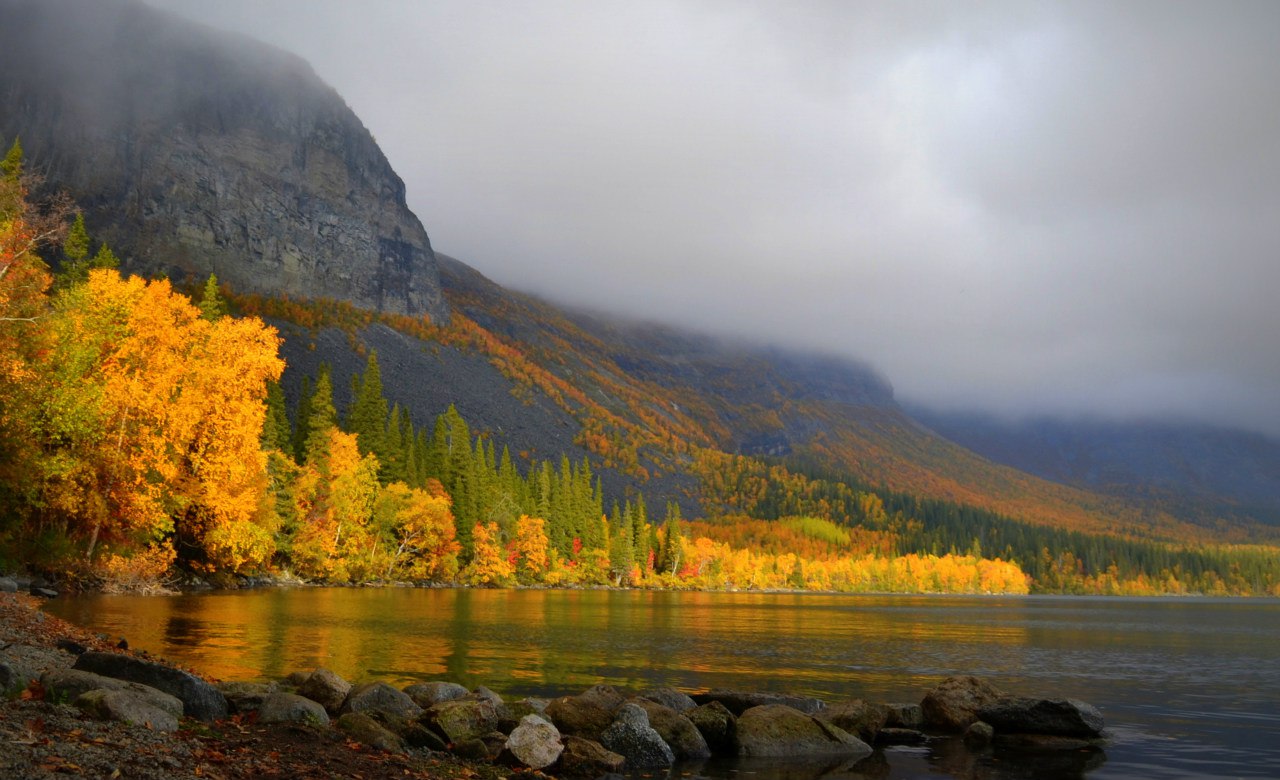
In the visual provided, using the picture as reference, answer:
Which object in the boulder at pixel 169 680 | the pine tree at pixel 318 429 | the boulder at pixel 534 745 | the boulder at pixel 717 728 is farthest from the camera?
the pine tree at pixel 318 429

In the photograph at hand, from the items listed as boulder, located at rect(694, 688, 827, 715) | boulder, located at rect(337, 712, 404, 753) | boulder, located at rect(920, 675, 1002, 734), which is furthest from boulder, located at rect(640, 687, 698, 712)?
boulder, located at rect(337, 712, 404, 753)

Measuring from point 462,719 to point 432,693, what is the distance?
304 cm

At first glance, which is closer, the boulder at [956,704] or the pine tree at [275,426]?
the boulder at [956,704]

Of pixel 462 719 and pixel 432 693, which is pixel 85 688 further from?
pixel 432 693

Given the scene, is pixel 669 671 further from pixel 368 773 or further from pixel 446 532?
Result: pixel 446 532

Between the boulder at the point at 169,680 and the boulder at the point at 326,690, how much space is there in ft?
10.6

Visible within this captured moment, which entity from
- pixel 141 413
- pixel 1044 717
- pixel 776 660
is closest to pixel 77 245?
pixel 141 413

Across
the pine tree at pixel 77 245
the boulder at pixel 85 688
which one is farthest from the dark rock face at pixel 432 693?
the pine tree at pixel 77 245

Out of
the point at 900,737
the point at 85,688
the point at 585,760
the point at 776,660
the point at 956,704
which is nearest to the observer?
the point at 85,688

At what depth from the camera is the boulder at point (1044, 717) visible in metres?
23.7

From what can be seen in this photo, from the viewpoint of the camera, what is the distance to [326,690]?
69.1 ft

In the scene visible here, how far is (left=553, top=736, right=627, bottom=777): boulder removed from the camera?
17.9m

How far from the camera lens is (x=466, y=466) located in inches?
4855

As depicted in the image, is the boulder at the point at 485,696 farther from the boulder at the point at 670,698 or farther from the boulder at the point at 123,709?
the boulder at the point at 123,709
